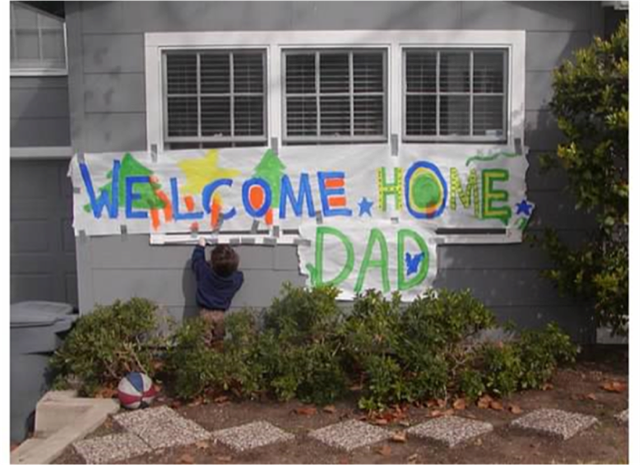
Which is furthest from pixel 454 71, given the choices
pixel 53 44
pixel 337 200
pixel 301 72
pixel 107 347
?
pixel 53 44

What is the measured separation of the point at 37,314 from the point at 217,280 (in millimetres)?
1532

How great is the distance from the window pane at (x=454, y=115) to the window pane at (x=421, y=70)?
172mm

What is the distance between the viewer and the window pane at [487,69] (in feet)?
20.2

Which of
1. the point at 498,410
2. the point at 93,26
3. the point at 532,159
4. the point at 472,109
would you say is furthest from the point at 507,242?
the point at 93,26

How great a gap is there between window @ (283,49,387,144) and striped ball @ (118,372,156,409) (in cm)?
232

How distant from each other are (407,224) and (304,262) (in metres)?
0.95

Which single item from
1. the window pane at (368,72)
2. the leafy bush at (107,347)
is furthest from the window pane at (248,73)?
the leafy bush at (107,347)

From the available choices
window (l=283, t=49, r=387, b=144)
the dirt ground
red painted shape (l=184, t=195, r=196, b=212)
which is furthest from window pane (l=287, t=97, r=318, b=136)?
the dirt ground

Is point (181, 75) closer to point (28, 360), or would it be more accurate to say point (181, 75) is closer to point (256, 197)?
point (256, 197)

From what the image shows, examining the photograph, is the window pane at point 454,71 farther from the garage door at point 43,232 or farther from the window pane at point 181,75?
the garage door at point 43,232

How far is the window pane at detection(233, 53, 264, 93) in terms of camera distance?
6160 millimetres

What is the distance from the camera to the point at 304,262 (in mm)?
6184

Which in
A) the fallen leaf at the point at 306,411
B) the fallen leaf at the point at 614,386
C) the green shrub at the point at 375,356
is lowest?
the fallen leaf at the point at 306,411

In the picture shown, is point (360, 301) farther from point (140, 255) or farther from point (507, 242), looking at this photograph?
point (140, 255)
